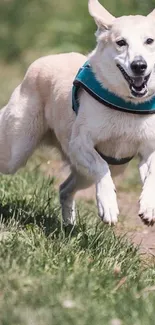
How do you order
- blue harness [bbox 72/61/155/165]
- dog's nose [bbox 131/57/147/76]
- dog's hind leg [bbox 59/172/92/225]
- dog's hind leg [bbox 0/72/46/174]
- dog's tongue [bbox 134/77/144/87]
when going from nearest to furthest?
dog's nose [bbox 131/57/147/76], dog's tongue [bbox 134/77/144/87], blue harness [bbox 72/61/155/165], dog's hind leg [bbox 0/72/46/174], dog's hind leg [bbox 59/172/92/225]

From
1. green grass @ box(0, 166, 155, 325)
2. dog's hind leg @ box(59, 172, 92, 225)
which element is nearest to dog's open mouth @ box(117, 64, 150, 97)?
green grass @ box(0, 166, 155, 325)

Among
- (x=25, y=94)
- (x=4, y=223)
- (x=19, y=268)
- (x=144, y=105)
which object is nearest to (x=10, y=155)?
(x=25, y=94)

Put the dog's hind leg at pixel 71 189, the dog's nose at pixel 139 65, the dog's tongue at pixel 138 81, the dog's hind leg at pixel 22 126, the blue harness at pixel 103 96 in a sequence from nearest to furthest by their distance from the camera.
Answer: the dog's nose at pixel 139 65 → the dog's tongue at pixel 138 81 → the blue harness at pixel 103 96 → the dog's hind leg at pixel 22 126 → the dog's hind leg at pixel 71 189

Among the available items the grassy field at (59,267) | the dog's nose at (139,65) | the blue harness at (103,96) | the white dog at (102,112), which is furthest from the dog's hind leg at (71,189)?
the dog's nose at (139,65)

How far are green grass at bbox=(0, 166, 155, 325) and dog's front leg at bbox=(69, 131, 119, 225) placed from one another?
26cm

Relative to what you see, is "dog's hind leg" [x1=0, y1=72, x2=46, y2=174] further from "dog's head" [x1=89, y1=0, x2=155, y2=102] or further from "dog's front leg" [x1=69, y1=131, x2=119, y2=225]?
"dog's head" [x1=89, y1=0, x2=155, y2=102]

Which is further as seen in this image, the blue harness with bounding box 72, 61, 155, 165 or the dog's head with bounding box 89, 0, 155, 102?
the blue harness with bounding box 72, 61, 155, 165

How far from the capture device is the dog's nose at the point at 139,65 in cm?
515

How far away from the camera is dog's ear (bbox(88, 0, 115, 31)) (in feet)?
18.4

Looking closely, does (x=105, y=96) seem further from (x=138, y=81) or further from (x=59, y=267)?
(x=59, y=267)

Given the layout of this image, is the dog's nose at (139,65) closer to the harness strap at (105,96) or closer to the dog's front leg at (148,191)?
the harness strap at (105,96)

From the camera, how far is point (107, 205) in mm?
5234

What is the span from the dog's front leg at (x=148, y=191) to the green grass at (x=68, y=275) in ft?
0.92

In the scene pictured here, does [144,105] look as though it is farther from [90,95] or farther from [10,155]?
[10,155]
